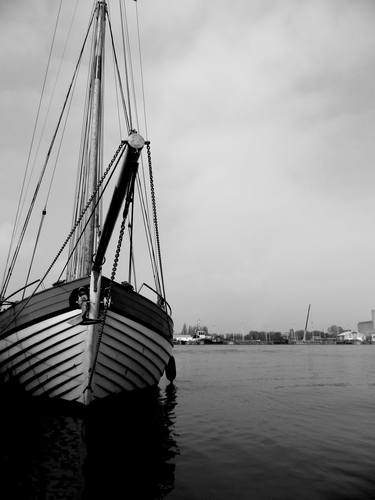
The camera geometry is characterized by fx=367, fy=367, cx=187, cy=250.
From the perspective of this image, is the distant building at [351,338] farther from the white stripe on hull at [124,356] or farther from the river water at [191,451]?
the white stripe on hull at [124,356]

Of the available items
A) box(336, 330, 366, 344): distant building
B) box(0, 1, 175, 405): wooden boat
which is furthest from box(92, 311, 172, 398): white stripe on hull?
box(336, 330, 366, 344): distant building

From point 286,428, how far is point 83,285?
6.28 m

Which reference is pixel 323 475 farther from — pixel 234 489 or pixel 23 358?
pixel 23 358

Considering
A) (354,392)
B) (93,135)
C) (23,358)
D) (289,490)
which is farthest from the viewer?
(354,392)

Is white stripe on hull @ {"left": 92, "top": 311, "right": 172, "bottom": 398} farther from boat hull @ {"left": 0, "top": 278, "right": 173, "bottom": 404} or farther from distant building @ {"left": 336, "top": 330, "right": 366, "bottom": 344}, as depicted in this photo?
distant building @ {"left": 336, "top": 330, "right": 366, "bottom": 344}

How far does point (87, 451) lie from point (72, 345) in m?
2.76

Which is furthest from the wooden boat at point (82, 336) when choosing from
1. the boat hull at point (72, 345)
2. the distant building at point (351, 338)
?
the distant building at point (351, 338)

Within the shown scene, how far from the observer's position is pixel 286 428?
30.5 feet

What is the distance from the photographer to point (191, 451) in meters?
7.30

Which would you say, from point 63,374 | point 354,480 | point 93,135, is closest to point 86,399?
point 63,374

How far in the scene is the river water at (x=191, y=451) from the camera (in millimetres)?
5332

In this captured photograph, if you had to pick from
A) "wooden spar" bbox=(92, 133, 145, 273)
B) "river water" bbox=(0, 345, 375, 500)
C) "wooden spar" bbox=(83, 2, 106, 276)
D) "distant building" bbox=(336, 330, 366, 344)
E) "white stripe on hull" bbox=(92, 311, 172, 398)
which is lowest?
"distant building" bbox=(336, 330, 366, 344)

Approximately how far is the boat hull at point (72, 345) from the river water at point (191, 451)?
2.71ft

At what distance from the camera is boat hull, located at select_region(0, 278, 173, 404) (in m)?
9.17
